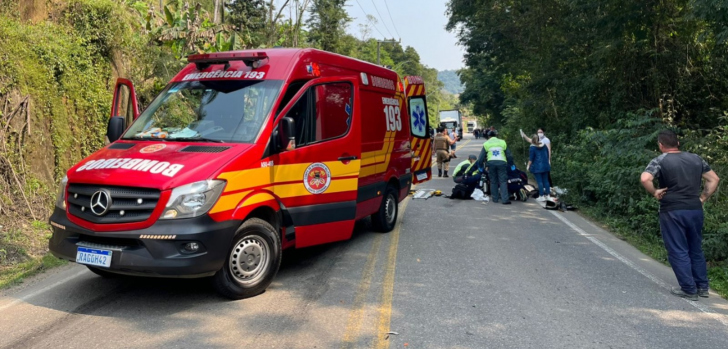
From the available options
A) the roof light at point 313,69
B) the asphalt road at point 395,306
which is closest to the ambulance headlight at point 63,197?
the asphalt road at point 395,306

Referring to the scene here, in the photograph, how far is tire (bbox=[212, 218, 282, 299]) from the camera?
5023 mm

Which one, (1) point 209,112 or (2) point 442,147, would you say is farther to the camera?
(2) point 442,147

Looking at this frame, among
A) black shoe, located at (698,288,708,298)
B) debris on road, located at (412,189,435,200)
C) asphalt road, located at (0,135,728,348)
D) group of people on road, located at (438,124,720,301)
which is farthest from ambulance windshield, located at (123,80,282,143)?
debris on road, located at (412,189,435,200)

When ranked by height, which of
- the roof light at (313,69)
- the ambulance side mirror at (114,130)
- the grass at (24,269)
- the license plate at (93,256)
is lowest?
the grass at (24,269)

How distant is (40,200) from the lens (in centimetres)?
849

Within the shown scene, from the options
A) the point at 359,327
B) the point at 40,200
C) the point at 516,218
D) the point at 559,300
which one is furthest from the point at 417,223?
the point at 40,200

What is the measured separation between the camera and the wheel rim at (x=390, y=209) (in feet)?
28.2

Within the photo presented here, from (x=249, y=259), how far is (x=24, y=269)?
3110 millimetres

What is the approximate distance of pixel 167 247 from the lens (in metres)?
4.58

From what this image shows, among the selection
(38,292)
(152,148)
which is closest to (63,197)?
(152,148)

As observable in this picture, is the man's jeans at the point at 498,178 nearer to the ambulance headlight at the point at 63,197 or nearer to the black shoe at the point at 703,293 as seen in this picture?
the black shoe at the point at 703,293

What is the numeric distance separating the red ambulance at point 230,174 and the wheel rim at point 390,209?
0.96m

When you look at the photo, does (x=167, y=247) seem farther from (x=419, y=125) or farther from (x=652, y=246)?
(x=419, y=125)

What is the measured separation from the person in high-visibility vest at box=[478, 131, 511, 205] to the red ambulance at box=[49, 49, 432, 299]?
505 centimetres
